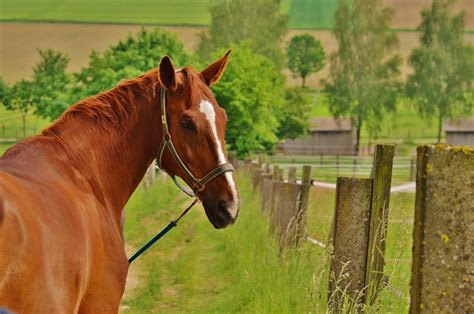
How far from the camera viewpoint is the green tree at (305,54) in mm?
125250

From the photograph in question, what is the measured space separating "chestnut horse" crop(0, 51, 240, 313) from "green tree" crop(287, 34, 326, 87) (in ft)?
396

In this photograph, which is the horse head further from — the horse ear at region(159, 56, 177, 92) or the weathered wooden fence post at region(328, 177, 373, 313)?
the weathered wooden fence post at region(328, 177, 373, 313)

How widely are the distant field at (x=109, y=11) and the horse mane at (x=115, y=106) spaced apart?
3695 inches

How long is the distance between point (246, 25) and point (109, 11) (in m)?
42.4

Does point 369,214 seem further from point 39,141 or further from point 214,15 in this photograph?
point 214,15

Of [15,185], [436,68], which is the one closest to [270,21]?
[436,68]

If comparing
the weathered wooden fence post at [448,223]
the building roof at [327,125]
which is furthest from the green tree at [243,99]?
the weathered wooden fence post at [448,223]

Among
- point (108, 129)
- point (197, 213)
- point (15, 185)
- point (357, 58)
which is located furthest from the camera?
point (357, 58)

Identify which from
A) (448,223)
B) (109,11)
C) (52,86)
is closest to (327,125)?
(109,11)

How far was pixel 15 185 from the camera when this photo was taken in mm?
3469

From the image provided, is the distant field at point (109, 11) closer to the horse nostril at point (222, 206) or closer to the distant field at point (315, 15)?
the distant field at point (315, 15)

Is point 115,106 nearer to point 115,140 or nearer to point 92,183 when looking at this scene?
point 115,140

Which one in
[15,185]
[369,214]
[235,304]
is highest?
[15,185]

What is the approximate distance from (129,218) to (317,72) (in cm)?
11941
